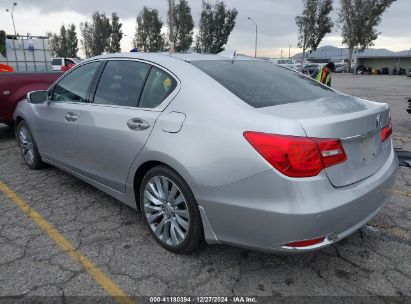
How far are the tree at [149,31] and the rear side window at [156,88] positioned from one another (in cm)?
4576

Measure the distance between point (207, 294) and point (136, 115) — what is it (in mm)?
1442

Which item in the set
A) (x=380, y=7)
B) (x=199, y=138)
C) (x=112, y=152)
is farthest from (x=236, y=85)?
(x=380, y=7)

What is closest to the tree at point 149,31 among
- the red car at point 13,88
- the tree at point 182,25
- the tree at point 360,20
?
the tree at point 182,25

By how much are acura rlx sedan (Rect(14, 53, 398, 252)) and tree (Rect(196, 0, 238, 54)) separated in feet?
145

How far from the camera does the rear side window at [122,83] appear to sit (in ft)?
10.0

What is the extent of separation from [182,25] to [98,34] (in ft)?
46.3

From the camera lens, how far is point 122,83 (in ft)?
10.6

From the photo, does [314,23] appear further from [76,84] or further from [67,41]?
[76,84]

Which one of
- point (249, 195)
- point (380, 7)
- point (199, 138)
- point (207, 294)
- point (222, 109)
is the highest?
point (380, 7)

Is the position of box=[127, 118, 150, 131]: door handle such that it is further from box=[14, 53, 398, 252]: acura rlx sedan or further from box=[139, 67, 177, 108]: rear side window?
box=[139, 67, 177, 108]: rear side window

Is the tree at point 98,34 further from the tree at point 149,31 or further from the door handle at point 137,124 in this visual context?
the door handle at point 137,124

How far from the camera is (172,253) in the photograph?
9.34 feet

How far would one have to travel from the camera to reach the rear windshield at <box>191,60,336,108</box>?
8.49 ft

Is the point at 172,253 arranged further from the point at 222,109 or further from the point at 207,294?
the point at 222,109
